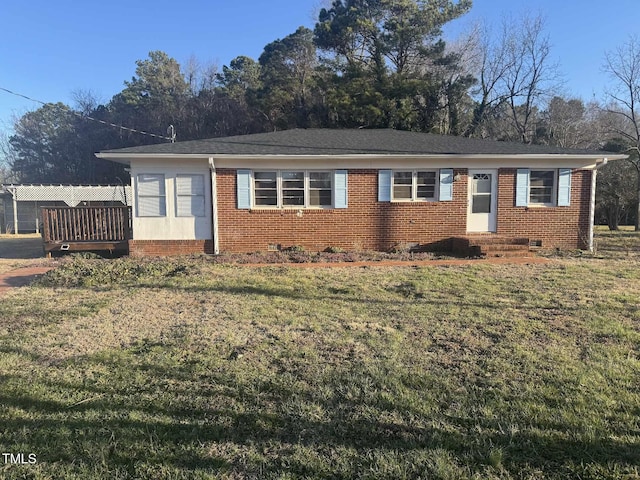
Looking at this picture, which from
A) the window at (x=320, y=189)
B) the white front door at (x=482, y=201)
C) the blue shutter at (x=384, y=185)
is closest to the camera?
the blue shutter at (x=384, y=185)

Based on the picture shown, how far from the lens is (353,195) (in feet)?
36.8

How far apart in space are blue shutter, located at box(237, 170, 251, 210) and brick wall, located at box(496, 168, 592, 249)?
6.98m

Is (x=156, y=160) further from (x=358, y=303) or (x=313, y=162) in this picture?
(x=358, y=303)

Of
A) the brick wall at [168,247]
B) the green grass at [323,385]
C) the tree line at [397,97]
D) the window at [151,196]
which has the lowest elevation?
the green grass at [323,385]

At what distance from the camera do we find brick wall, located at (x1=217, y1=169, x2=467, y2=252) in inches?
437

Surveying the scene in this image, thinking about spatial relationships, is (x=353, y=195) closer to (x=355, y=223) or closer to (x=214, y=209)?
(x=355, y=223)

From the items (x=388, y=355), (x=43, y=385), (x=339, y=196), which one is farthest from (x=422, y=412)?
(x=339, y=196)

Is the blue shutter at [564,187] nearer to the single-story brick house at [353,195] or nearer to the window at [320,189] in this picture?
the single-story brick house at [353,195]

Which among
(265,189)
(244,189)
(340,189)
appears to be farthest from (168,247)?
(340,189)

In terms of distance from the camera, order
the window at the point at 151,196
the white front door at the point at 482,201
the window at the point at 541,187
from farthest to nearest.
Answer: the window at the point at 541,187
the white front door at the point at 482,201
the window at the point at 151,196

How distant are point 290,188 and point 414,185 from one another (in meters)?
3.46

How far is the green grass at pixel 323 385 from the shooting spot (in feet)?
7.81

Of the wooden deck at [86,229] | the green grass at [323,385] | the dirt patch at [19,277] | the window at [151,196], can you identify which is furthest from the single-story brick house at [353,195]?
the green grass at [323,385]

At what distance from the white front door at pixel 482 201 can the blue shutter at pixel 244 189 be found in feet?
20.2
